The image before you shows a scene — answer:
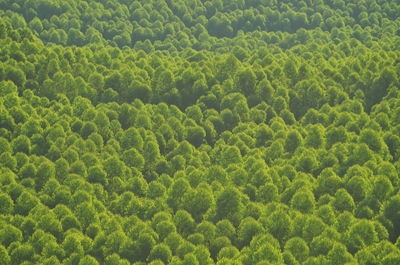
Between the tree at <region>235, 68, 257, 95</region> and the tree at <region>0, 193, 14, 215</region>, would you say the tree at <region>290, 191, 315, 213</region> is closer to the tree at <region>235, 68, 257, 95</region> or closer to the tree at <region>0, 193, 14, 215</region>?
the tree at <region>0, 193, 14, 215</region>

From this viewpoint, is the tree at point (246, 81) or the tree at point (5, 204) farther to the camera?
the tree at point (246, 81)

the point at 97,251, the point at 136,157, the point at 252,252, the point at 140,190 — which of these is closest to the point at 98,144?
the point at 136,157

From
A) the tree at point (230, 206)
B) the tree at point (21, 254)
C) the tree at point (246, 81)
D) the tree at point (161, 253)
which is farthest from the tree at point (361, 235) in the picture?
the tree at point (246, 81)

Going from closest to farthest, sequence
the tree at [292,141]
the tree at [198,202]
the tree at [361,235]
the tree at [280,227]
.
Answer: the tree at [361,235]
the tree at [280,227]
the tree at [198,202]
the tree at [292,141]

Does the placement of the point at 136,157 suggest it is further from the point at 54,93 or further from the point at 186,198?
the point at 54,93

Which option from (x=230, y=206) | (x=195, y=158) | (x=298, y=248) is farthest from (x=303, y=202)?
(x=195, y=158)

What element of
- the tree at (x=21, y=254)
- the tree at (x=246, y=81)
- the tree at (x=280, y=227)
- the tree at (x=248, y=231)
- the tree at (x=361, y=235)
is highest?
the tree at (x=361, y=235)

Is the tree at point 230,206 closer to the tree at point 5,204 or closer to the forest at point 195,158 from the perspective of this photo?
the forest at point 195,158

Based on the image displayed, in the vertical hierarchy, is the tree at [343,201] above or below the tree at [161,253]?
above

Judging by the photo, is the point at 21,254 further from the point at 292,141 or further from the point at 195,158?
the point at 292,141

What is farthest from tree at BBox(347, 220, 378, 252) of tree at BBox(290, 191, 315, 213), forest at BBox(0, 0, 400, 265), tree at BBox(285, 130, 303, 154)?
tree at BBox(285, 130, 303, 154)
